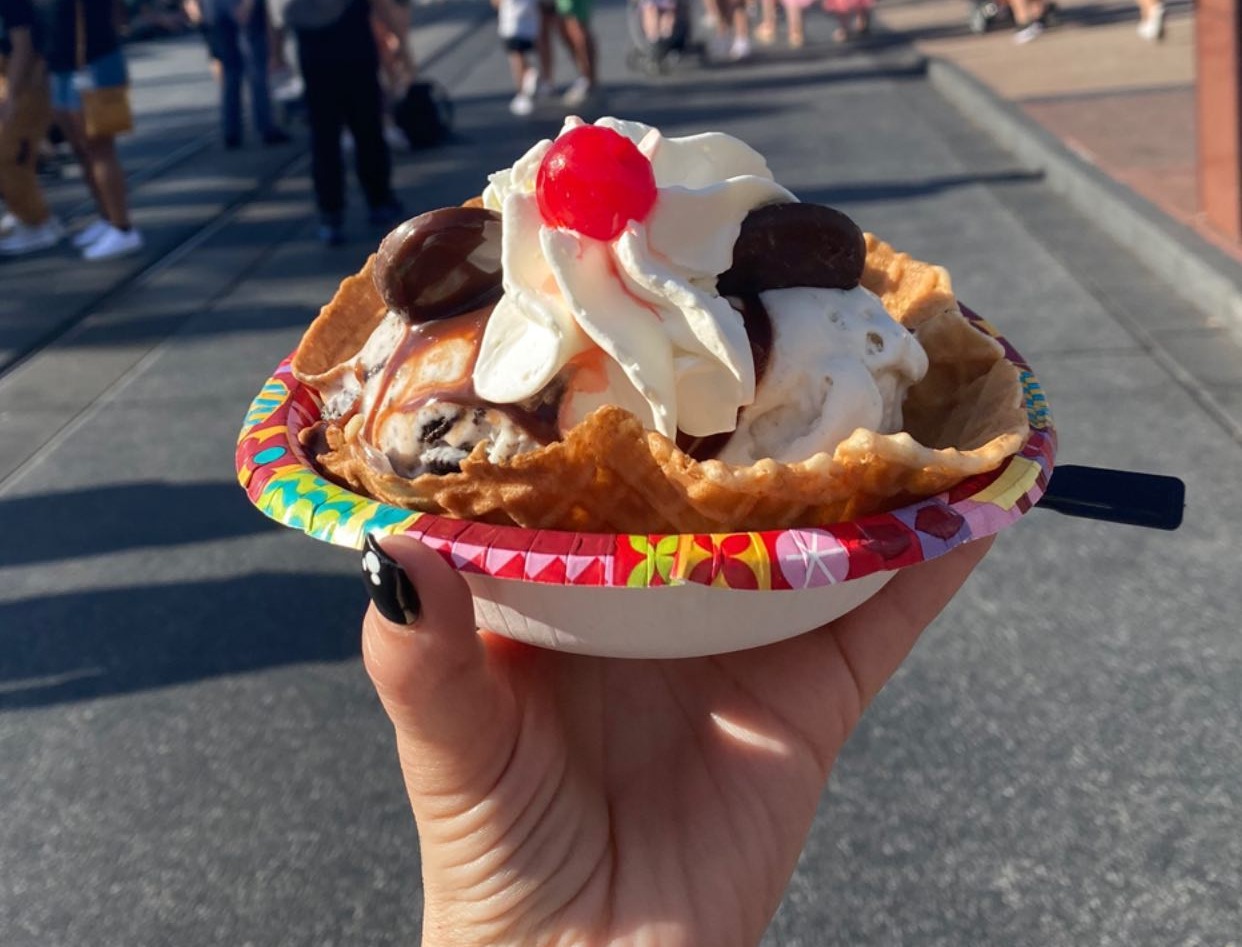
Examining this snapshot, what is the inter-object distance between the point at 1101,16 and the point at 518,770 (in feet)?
48.2

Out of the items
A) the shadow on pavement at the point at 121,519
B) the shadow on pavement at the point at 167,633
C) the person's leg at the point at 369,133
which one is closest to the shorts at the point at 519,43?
the person's leg at the point at 369,133

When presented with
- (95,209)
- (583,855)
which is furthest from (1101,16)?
(583,855)

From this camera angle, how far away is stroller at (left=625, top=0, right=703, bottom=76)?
1302 centimetres

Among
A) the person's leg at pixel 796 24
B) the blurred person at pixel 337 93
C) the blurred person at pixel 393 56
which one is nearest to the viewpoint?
the blurred person at pixel 337 93

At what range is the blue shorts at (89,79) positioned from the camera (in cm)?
684

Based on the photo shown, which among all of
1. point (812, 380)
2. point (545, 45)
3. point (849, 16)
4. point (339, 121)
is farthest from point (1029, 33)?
point (812, 380)

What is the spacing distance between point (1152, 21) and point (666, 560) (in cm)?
1245

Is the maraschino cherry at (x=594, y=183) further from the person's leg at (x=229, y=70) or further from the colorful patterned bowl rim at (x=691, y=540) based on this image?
the person's leg at (x=229, y=70)

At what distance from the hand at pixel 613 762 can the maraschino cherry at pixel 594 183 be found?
528 millimetres

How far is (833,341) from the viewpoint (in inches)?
62.6

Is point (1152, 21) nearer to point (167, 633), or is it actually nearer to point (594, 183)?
point (167, 633)

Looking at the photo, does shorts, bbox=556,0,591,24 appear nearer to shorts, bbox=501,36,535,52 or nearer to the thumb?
shorts, bbox=501,36,535,52

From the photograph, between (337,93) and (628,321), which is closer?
(628,321)

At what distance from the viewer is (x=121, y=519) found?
171 inches
